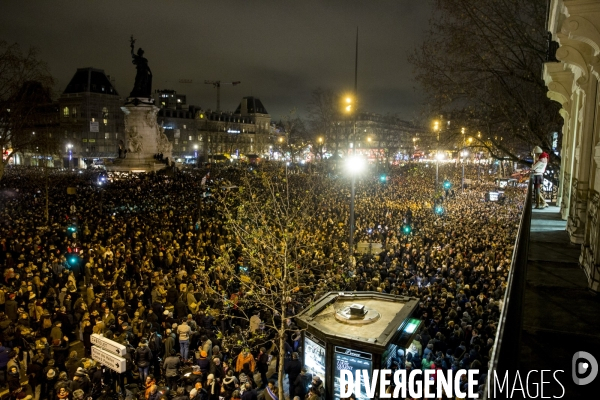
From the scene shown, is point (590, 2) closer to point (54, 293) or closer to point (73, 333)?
point (73, 333)

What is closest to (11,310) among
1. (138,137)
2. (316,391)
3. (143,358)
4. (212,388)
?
(143,358)

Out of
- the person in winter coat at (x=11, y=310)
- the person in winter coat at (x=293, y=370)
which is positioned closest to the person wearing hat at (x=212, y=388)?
the person in winter coat at (x=293, y=370)

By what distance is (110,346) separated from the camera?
8.69 metres

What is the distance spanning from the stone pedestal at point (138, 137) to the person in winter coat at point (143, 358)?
→ 40.9m

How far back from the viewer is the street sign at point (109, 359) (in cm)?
844

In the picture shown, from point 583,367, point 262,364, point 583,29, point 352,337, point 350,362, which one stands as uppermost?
point 583,29

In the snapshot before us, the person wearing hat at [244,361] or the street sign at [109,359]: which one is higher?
the street sign at [109,359]

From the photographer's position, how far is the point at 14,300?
12.2m

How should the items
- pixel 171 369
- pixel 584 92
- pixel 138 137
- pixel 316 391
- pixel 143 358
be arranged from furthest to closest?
1. pixel 138 137
2. pixel 143 358
3. pixel 171 369
4. pixel 316 391
5. pixel 584 92

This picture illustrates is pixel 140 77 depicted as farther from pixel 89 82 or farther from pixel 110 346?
pixel 89 82

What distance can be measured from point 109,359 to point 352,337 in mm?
4966

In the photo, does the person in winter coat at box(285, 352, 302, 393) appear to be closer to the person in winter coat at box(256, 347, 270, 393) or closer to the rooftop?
the person in winter coat at box(256, 347, 270, 393)

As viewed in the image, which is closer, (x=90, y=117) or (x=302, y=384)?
(x=302, y=384)

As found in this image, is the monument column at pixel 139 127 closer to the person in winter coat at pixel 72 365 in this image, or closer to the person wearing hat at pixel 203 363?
the person in winter coat at pixel 72 365
